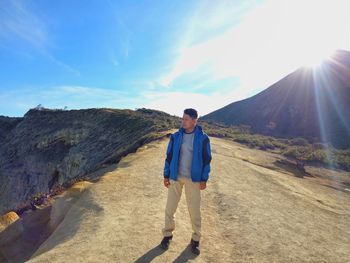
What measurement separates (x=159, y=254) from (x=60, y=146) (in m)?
40.1

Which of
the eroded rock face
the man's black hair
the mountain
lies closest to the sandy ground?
the man's black hair

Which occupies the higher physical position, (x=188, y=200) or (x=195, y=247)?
(x=188, y=200)

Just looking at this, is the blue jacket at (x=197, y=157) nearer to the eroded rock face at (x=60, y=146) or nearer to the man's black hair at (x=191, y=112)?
the man's black hair at (x=191, y=112)

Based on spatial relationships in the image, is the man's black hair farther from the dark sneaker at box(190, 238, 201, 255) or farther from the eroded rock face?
the eroded rock face

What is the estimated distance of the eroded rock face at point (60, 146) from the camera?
1421 inches

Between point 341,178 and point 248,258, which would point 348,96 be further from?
point 248,258

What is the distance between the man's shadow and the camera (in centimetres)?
593

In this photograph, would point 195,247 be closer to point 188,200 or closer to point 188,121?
point 188,200

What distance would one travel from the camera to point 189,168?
6320mm

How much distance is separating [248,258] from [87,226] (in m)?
3.32

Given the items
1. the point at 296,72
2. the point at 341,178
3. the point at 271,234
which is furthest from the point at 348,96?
the point at 271,234

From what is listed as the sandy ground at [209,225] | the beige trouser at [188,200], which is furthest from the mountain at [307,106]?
the beige trouser at [188,200]

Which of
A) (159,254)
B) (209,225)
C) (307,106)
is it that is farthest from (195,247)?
(307,106)

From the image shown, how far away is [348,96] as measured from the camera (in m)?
66.3
